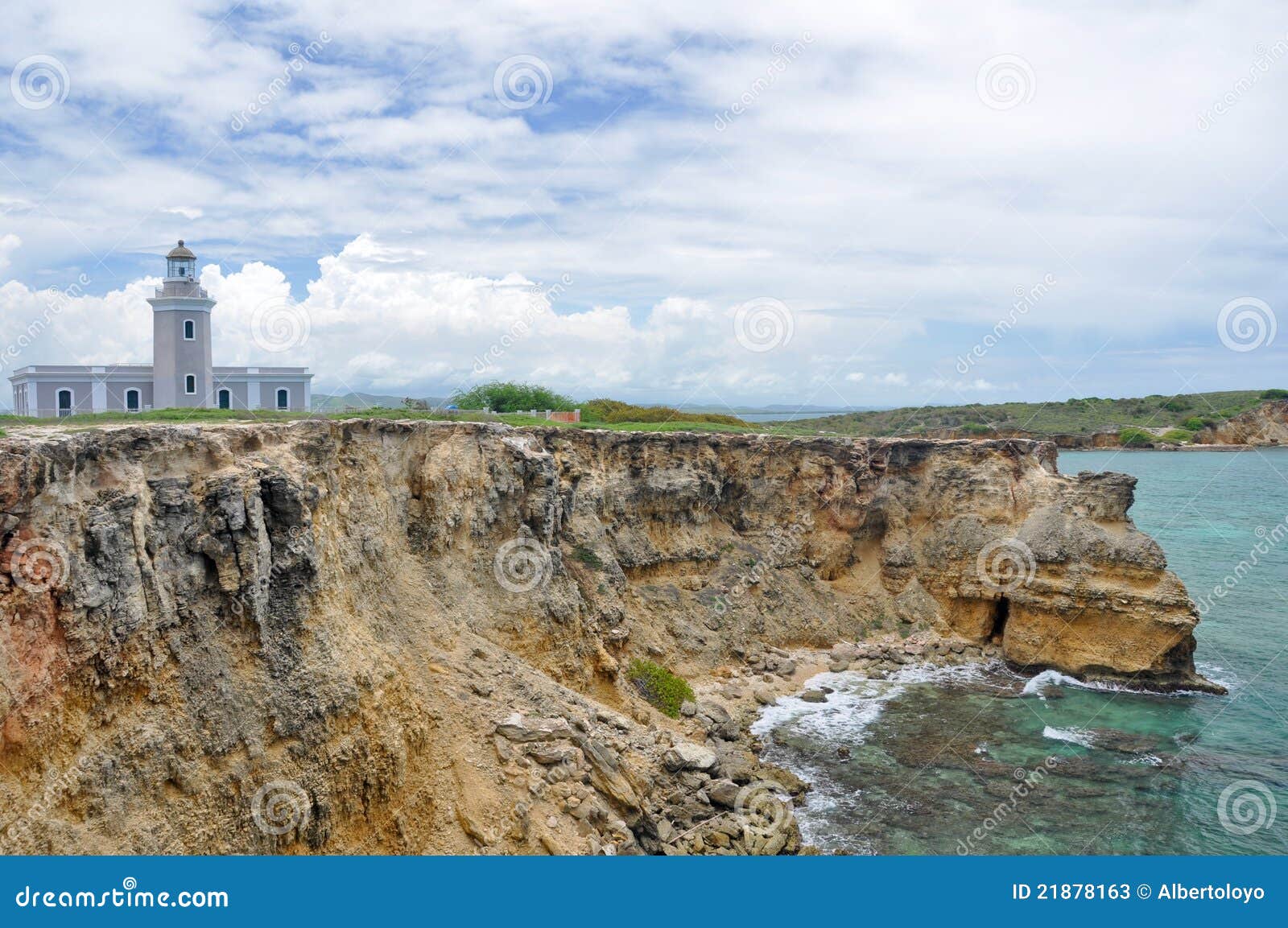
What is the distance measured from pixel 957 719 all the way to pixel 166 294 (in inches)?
1438

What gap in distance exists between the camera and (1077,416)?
470ft

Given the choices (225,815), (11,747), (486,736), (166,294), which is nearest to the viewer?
(11,747)

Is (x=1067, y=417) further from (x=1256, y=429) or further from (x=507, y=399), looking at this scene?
(x=507, y=399)

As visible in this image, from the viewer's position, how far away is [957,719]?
30.1m

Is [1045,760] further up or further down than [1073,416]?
further down

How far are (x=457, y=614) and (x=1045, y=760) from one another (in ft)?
59.0

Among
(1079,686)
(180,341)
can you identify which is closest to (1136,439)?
(1079,686)

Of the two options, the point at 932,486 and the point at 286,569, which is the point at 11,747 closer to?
the point at 286,569

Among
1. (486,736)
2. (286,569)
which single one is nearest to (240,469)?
(286,569)

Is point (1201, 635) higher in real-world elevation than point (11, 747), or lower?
lower

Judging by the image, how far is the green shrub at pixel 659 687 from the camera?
28.2m

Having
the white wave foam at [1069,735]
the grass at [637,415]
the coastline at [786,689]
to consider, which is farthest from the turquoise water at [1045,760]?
the grass at [637,415]

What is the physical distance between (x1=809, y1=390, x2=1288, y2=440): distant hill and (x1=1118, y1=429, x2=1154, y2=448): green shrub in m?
3.39

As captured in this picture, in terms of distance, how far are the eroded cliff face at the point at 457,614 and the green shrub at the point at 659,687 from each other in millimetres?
682
